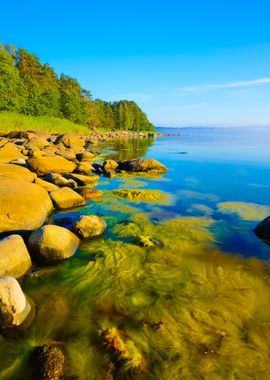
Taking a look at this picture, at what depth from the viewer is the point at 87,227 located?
7848mm

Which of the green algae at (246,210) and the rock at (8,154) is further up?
the rock at (8,154)

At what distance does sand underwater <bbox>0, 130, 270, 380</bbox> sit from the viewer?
3.75 meters

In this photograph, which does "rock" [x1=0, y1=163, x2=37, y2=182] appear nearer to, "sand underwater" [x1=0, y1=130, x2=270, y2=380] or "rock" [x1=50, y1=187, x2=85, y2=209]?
"rock" [x1=50, y1=187, x2=85, y2=209]

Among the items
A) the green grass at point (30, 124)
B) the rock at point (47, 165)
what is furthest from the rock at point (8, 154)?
the green grass at point (30, 124)

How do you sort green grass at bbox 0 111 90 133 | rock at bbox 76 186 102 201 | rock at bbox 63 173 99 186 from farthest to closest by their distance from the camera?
green grass at bbox 0 111 90 133, rock at bbox 63 173 99 186, rock at bbox 76 186 102 201

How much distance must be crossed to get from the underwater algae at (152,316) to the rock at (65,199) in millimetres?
3751

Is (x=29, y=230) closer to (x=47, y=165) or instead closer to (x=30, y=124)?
(x=47, y=165)

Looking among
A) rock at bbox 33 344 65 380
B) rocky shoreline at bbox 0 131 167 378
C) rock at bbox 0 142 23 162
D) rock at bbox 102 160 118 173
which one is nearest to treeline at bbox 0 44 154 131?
rock at bbox 0 142 23 162

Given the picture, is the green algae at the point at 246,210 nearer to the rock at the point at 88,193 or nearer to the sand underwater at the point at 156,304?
the sand underwater at the point at 156,304

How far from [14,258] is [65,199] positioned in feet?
16.6

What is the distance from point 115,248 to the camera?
730 cm

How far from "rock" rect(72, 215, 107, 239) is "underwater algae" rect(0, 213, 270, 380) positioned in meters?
0.73

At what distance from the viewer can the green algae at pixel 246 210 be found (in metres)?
10.7

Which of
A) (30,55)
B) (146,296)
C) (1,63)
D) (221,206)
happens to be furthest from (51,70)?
(146,296)
